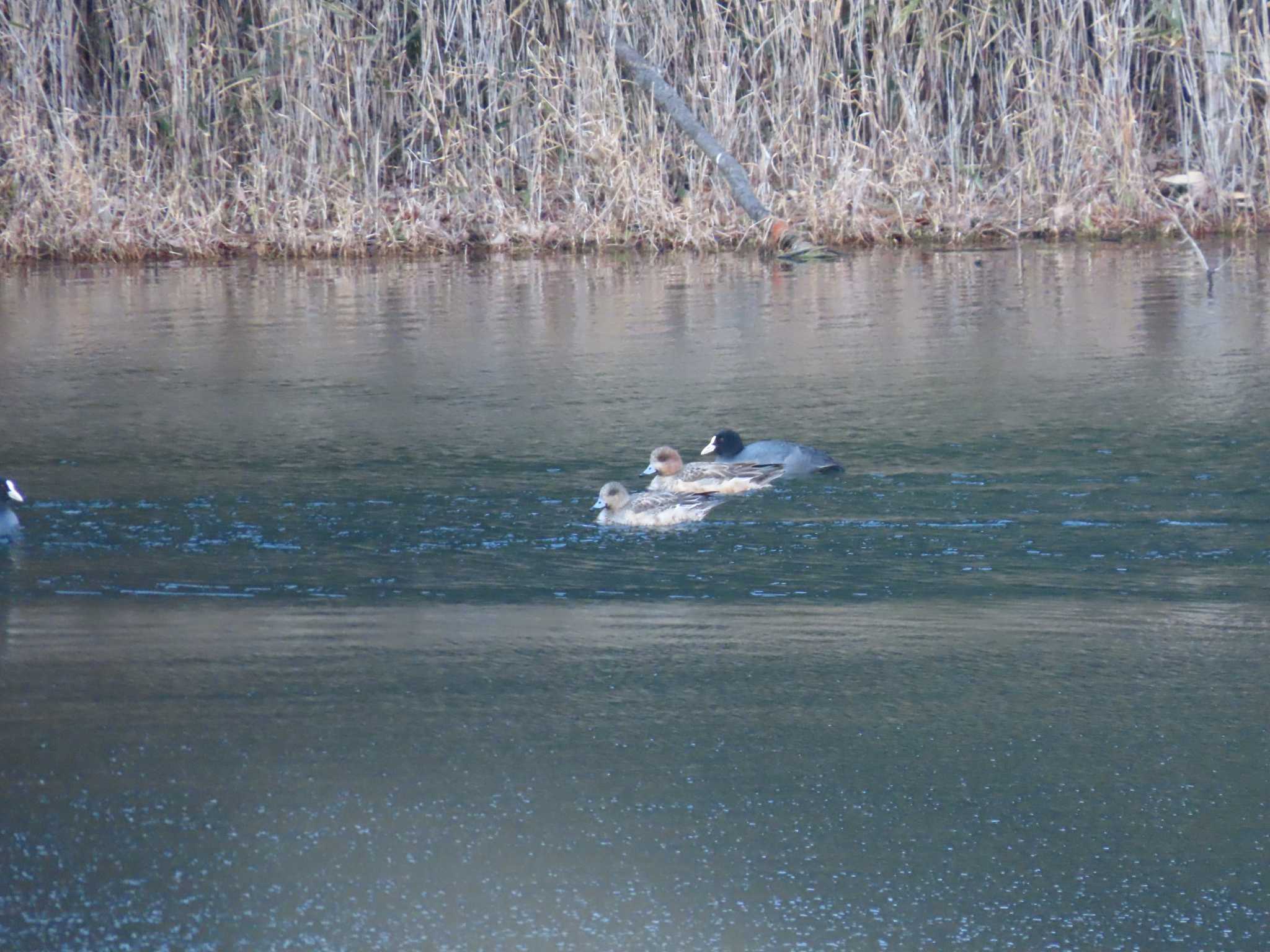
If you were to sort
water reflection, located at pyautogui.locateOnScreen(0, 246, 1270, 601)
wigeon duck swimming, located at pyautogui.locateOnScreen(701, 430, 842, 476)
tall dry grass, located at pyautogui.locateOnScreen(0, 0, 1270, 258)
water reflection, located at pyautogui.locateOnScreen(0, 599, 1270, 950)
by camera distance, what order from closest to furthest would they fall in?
water reflection, located at pyautogui.locateOnScreen(0, 599, 1270, 950) < water reflection, located at pyautogui.locateOnScreen(0, 246, 1270, 601) < wigeon duck swimming, located at pyautogui.locateOnScreen(701, 430, 842, 476) < tall dry grass, located at pyautogui.locateOnScreen(0, 0, 1270, 258)

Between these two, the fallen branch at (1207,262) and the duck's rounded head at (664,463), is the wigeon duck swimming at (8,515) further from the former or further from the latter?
the fallen branch at (1207,262)

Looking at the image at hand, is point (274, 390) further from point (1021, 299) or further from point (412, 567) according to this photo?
point (1021, 299)

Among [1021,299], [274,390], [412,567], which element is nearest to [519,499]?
[412,567]

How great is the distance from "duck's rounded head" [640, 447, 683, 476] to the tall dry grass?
9.00 m

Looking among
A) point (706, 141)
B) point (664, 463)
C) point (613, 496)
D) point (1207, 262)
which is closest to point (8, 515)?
point (613, 496)

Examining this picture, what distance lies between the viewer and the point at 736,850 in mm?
3883

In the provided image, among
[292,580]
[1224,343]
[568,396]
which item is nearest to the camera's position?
[292,580]

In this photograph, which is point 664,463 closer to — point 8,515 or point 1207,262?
point 8,515

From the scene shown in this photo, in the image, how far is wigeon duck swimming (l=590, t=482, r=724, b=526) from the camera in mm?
6953

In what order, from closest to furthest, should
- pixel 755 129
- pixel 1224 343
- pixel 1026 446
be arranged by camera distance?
pixel 1026 446, pixel 1224 343, pixel 755 129

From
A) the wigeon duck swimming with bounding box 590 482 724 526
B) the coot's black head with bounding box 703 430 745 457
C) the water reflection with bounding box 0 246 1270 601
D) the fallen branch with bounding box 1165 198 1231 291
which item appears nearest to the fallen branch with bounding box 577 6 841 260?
the water reflection with bounding box 0 246 1270 601

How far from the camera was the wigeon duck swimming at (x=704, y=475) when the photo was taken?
24.3ft

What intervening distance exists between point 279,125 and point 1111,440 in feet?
36.9

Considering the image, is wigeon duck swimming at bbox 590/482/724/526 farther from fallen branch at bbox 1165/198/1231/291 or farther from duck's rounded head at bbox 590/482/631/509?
fallen branch at bbox 1165/198/1231/291
